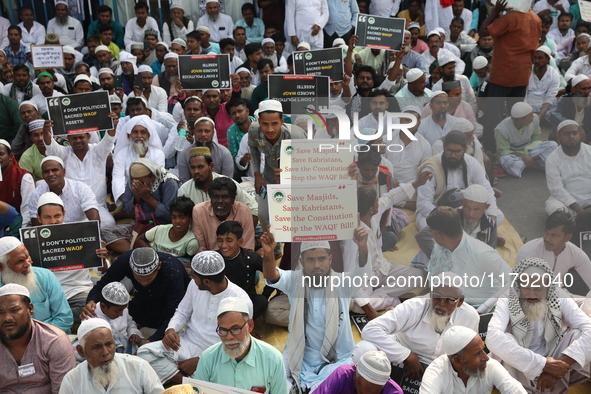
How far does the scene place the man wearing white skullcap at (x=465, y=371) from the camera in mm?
3461

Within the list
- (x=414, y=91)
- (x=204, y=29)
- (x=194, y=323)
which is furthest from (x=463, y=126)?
(x=204, y=29)

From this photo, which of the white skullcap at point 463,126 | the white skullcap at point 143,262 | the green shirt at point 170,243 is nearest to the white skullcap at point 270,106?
the green shirt at point 170,243

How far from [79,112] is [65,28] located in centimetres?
499

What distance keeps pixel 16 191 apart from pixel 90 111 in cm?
99

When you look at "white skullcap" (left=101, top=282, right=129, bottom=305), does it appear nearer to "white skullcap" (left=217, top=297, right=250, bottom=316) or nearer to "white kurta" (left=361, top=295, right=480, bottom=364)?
"white skullcap" (left=217, top=297, right=250, bottom=316)

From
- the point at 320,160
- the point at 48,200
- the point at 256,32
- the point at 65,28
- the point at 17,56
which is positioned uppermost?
the point at 65,28

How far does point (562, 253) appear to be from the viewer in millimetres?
4211

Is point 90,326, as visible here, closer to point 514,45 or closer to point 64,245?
point 64,245

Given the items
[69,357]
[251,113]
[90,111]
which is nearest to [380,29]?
[251,113]

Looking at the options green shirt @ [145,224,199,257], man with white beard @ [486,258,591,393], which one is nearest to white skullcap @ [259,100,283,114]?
green shirt @ [145,224,199,257]

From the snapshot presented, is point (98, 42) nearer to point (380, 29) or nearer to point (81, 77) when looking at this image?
point (81, 77)

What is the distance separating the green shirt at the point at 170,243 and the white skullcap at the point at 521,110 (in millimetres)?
3304

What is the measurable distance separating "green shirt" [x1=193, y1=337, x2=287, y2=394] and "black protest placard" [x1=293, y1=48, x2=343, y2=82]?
379 cm

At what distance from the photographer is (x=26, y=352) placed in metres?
3.76
